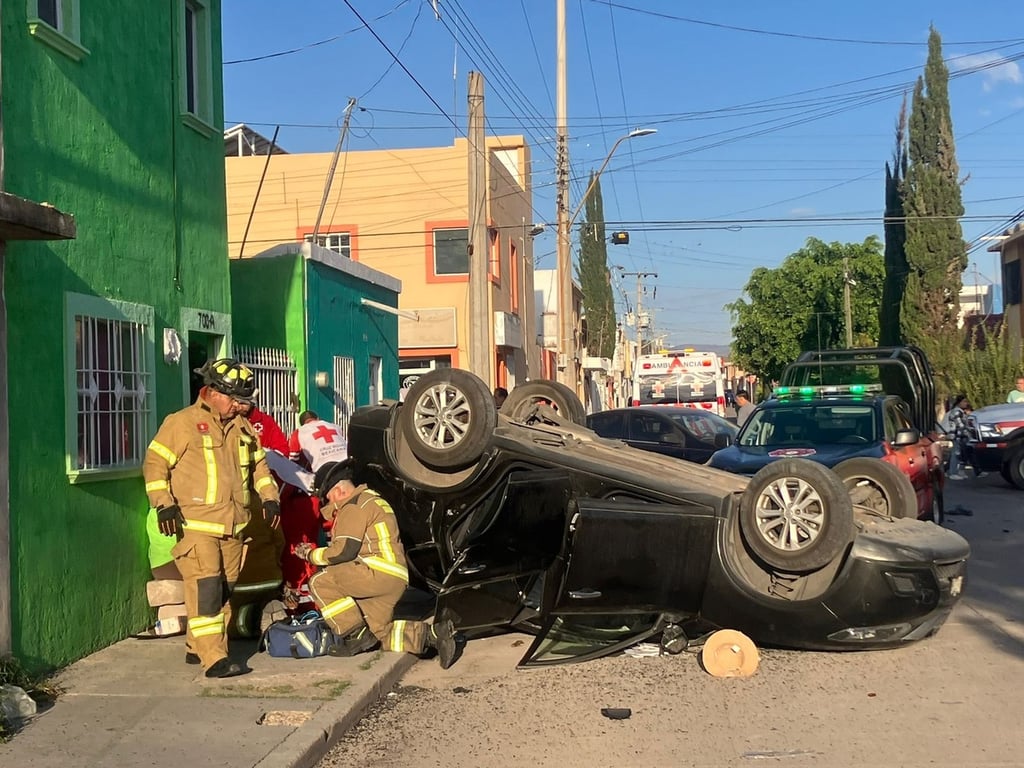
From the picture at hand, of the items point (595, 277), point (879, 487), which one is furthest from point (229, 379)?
point (595, 277)

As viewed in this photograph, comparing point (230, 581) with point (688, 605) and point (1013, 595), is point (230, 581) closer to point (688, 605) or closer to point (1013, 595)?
point (688, 605)

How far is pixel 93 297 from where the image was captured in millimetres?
6996

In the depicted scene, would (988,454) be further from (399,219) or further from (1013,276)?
(1013,276)

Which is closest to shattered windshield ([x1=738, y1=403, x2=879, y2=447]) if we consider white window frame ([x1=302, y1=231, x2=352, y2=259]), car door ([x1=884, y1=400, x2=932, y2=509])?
car door ([x1=884, y1=400, x2=932, y2=509])

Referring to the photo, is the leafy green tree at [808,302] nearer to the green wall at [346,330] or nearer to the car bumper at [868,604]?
the green wall at [346,330]

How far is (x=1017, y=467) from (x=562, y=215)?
1195 cm

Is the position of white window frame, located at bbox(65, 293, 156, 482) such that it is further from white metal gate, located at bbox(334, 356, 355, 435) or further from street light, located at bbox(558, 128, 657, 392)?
street light, located at bbox(558, 128, 657, 392)

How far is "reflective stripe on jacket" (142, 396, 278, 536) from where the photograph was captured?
6.32 meters

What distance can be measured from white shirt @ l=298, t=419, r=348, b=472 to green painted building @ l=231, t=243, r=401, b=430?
2.07 meters

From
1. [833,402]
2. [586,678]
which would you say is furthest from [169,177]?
[833,402]

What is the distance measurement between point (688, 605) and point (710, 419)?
450 inches

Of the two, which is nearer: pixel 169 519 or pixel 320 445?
pixel 169 519

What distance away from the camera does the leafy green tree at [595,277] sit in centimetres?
5244

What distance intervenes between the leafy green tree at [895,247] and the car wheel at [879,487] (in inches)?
1226
